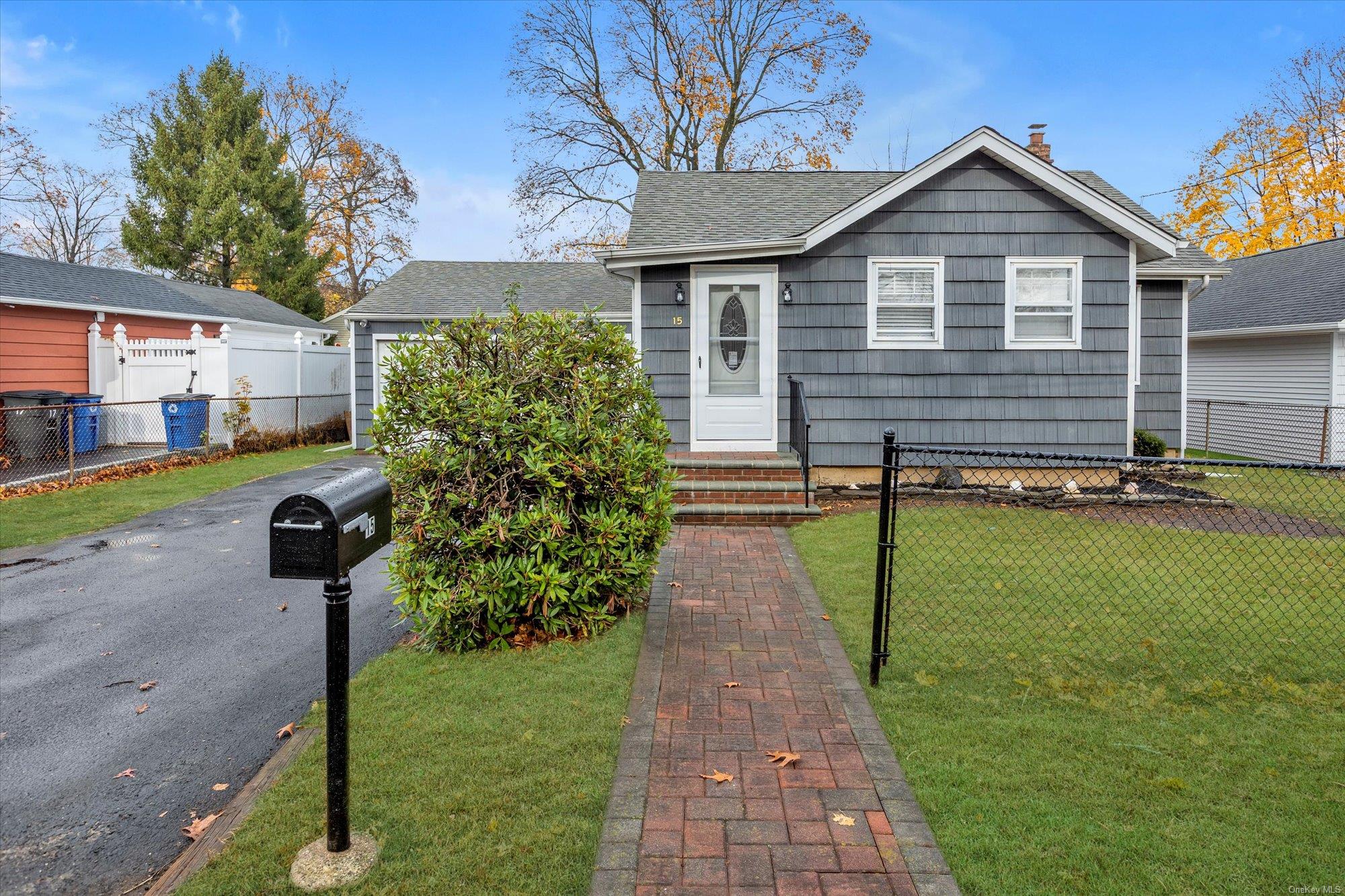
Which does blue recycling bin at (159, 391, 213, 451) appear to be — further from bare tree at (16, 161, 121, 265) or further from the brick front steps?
bare tree at (16, 161, 121, 265)

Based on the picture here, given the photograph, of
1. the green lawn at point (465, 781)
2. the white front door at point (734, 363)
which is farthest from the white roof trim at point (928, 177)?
the green lawn at point (465, 781)

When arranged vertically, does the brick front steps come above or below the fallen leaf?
above

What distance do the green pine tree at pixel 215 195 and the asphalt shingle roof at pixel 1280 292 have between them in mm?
28639

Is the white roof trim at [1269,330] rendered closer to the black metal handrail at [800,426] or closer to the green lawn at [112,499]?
the black metal handrail at [800,426]

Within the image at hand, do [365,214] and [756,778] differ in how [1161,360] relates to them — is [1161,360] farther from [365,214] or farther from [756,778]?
[365,214]

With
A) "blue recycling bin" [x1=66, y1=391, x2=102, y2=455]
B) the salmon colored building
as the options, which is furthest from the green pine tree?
"blue recycling bin" [x1=66, y1=391, x2=102, y2=455]

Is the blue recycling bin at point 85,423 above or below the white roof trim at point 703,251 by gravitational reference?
below

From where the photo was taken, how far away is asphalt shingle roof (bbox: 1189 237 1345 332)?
1452 cm

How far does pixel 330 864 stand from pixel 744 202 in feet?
34.3

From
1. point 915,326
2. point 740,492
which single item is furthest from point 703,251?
point 740,492

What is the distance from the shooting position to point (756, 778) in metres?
3.12

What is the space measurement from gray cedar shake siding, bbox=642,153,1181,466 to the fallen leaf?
7.36 metres

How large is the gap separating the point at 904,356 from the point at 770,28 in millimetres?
18410

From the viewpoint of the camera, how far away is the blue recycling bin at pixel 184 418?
13320 mm
